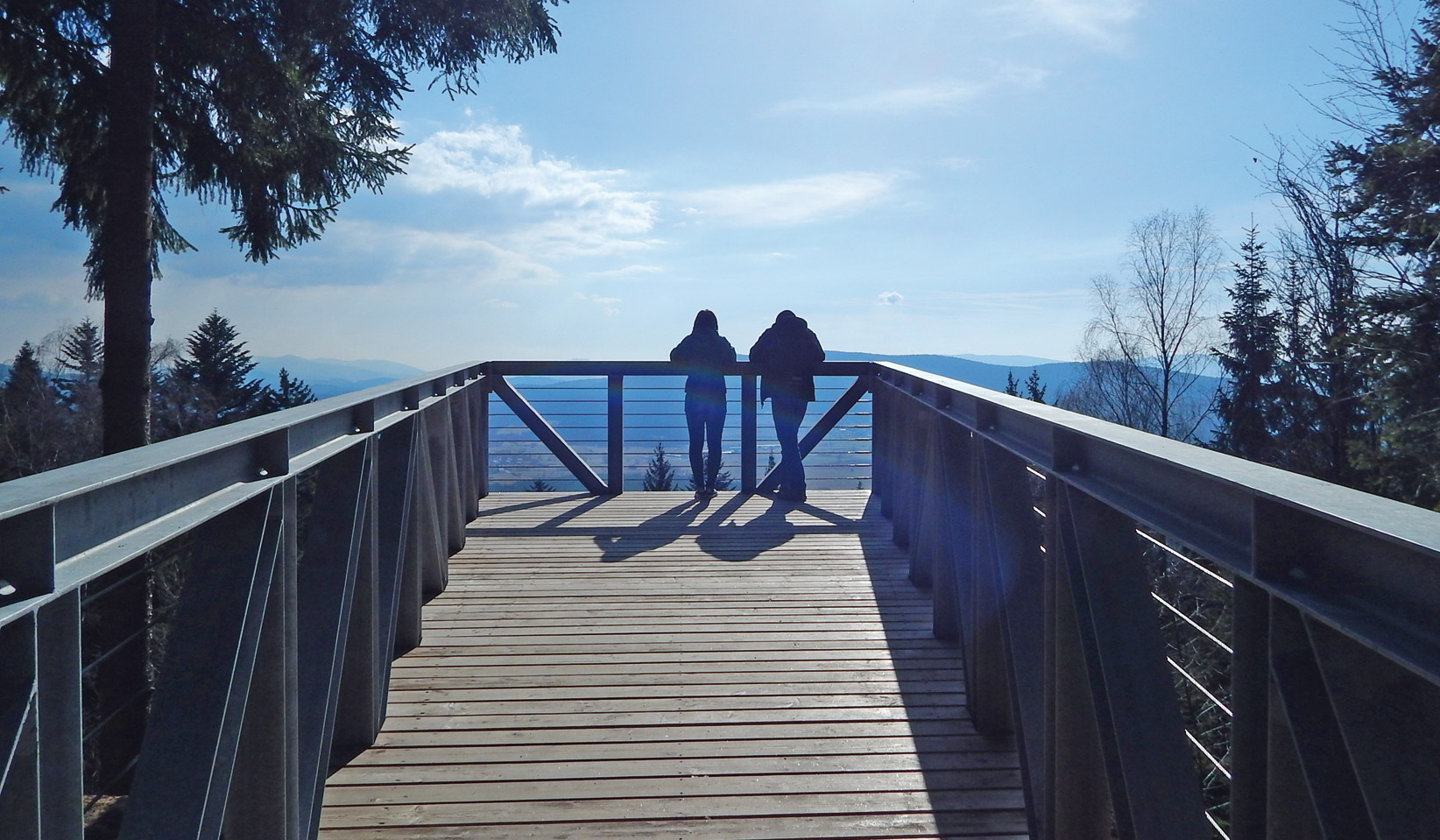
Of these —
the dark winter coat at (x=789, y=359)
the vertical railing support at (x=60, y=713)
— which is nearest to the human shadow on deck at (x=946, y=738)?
the vertical railing support at (x=60, y=713)

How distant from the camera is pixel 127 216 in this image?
7.59 metres

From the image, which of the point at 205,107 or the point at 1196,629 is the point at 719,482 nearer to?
the point at 205,107

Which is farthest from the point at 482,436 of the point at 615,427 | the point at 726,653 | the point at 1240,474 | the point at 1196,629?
the point at 1240,474

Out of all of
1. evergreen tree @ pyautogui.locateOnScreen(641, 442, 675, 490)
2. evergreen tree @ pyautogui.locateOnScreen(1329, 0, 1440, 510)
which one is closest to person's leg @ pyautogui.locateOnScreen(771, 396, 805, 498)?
evergreen tree @ pyautogui.locateOnScreen(641, 442, 675, 490)

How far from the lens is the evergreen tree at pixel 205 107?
7555mm

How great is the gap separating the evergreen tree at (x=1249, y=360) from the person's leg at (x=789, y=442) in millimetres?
18928

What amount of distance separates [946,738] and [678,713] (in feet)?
3.31

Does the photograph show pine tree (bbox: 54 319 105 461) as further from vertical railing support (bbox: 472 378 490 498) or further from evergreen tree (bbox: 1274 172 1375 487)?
evergreen tree (bbox: 1274 172 1375 487)

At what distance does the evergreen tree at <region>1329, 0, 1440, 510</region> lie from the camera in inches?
480

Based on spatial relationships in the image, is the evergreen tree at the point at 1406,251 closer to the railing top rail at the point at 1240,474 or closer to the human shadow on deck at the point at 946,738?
the human shadow on deck at the point at 946,738

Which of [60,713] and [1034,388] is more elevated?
[1034,388]

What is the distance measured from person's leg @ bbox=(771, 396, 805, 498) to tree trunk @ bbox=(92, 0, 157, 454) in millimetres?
4983

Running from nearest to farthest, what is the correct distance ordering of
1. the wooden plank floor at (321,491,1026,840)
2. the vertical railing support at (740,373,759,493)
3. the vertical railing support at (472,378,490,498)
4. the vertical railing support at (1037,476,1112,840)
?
the vertical railing support at (1037,476,1112,840) → the wooden plank floor at (321,491,1026,840) → the vertical railing support at (472,378,490,498) → the vertical railing support at (740,373,759,493)

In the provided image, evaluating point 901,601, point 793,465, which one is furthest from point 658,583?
point 793,465
